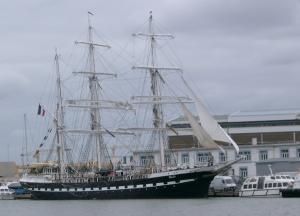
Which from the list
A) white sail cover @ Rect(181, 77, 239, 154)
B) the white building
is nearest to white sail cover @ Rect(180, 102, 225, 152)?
white sail cover @ Rect(181, 77, 239, 154)

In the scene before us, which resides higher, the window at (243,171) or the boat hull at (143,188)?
the window at (243,171)

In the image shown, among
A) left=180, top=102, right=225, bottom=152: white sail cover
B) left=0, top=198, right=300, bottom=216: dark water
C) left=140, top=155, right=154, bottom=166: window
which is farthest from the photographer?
left=140, top=155, right=154, bottom=166: window

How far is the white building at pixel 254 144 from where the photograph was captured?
446 ft

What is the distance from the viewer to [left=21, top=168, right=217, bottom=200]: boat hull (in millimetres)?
97062

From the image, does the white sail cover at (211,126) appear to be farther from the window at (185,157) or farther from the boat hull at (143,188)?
the window at (185,157)

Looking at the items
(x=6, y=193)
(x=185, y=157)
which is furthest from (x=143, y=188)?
(x=185, y=157)

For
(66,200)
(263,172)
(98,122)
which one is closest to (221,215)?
(66,200)

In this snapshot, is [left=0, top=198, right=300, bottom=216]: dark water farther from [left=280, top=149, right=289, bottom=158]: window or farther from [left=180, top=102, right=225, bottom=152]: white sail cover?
[left=280, top=149, right=289, bottom=158]: window

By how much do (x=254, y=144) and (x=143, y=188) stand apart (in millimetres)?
43757

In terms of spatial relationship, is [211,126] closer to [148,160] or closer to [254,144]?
[148,160]

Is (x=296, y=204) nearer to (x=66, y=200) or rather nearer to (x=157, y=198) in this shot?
(x=157, y=198)

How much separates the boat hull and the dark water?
3.17 metres

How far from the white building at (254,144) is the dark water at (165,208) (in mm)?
37912

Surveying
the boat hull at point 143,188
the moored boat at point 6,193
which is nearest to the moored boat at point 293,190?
the boat hull at point 143,188
